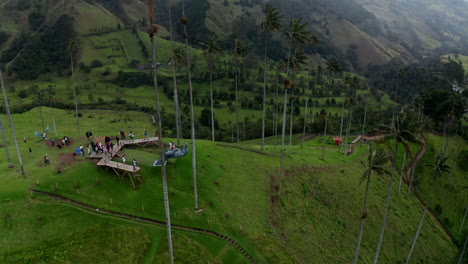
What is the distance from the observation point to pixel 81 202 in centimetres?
4500

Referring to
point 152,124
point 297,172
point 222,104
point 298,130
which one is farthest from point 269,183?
point 222,104

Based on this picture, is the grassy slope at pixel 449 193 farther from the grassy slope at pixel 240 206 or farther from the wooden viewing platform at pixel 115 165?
the wooden viewing platform at pixel 115 165

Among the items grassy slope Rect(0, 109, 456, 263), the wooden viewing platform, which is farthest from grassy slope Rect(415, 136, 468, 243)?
the wooden viewing platform

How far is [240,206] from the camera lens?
54688mm

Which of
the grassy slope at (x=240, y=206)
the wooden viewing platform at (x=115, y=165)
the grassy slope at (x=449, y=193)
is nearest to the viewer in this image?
the grassy slope at (x=240, y=206)

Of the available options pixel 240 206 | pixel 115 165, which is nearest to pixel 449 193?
pixel 240 206

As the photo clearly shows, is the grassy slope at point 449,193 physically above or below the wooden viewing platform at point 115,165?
below

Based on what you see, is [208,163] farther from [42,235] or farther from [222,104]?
[222,104]

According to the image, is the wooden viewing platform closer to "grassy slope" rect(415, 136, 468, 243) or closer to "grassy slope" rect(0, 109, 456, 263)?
"grassy slope" rect(0, 109, 456, 263)

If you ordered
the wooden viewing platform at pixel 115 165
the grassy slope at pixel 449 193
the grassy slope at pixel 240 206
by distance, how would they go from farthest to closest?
the grassy slope at pixel 449 193, the wooden viewing platform at pixel 115 165, the grassy slope at pixel 240 206

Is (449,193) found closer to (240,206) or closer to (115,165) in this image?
(240,206)

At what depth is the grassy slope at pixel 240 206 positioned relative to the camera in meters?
43.3

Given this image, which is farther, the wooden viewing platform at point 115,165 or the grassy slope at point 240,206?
the wooden viewing platform at point 115,165

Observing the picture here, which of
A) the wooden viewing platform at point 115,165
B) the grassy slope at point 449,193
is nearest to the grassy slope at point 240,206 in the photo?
the wooden viewing platform at point 115,165
